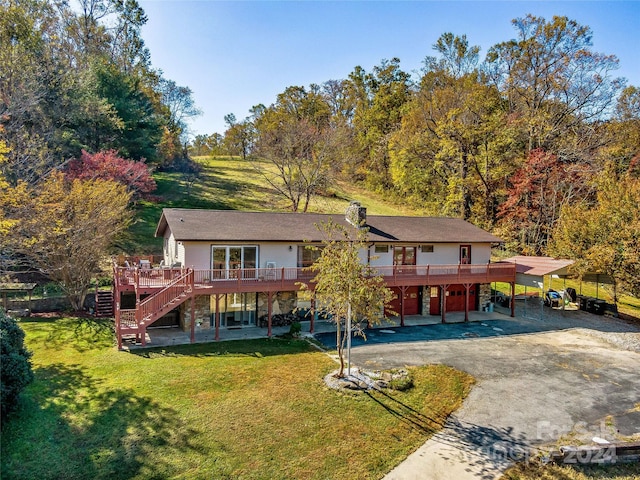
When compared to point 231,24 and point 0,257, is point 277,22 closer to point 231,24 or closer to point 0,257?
point 231,24


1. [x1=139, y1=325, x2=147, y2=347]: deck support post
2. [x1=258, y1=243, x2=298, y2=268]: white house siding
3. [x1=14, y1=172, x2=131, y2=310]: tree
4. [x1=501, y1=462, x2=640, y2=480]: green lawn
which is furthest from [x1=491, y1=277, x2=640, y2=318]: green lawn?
[x1=14, y1=172, x2=131, y2=310]: tree

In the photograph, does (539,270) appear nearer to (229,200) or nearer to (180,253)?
(180,253)

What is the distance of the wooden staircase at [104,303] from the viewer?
20.0m

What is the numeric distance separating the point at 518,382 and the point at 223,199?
35.6 metres

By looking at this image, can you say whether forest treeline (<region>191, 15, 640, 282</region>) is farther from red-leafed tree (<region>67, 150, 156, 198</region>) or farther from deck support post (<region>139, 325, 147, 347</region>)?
deck support post (<region>139, 325, 147, 347</region>)

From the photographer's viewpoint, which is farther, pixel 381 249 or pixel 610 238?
pixel 610 238

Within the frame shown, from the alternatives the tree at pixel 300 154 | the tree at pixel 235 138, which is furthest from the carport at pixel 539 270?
the tree at pixel 235 138

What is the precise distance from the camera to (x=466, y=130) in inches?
1415

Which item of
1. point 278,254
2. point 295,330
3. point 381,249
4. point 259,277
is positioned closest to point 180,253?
point 259,277

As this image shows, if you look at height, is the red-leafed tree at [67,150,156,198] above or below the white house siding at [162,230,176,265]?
above

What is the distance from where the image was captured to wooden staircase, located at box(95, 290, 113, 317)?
65.7ft

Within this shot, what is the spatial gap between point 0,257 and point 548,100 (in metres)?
41.5

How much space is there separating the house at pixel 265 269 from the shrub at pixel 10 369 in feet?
15.9

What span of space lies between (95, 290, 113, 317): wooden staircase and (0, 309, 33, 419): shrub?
32.6 ft
